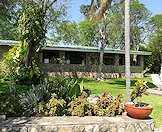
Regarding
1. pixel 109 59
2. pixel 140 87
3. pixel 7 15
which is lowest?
pixel 140 87

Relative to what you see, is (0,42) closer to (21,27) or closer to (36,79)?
(36,79)

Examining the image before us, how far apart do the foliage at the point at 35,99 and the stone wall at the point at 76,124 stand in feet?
1.41

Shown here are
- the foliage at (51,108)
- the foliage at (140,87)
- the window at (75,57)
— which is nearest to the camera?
the foliage at (51,108)

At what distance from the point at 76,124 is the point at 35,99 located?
5.13ft

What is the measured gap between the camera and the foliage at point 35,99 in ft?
21.5

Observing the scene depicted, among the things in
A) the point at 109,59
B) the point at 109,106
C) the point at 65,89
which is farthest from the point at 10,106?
the point at 109,59

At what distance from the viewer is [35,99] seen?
6789 millimetres

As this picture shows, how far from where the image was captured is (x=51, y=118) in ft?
20.4

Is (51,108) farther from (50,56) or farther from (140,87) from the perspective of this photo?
(50,56)

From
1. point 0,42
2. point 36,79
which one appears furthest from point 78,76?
point 36,79

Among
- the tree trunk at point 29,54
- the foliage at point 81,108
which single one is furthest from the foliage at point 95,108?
the tree trunk at point 29,54

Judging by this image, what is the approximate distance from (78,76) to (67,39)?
2087 centimetres

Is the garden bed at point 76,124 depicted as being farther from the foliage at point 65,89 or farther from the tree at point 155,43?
the tree at point 155,43

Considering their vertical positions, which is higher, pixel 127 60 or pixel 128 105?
pixel 127 60
